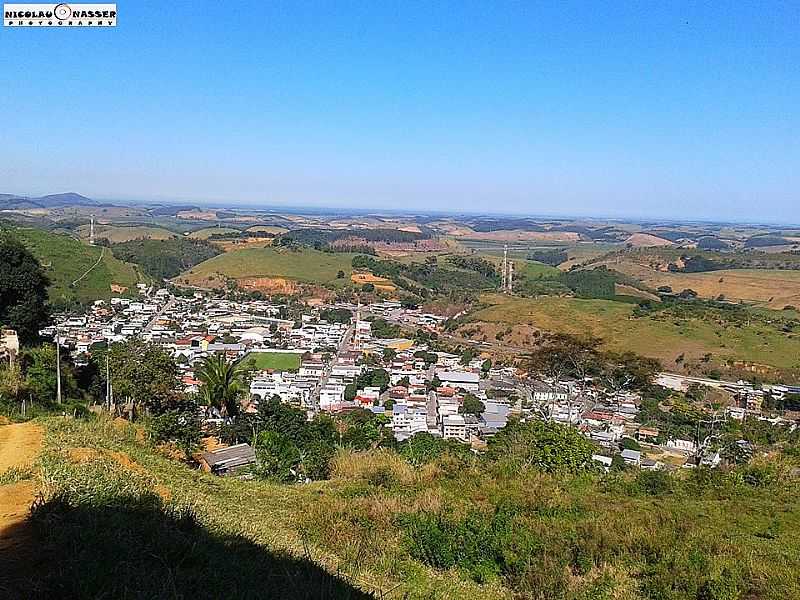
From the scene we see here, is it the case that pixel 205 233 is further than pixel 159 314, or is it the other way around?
pixel 205 233

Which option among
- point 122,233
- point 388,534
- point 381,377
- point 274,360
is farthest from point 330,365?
point 122,233

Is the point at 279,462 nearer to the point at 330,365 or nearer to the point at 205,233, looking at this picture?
the point at 330,365

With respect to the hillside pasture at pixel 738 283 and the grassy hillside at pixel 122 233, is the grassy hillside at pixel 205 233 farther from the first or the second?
the hillside pasture at pixel 738 283

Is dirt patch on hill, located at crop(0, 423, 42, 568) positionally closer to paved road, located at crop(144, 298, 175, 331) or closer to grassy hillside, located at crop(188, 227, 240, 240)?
paved road, located at crop(144, 298, 175, 331)

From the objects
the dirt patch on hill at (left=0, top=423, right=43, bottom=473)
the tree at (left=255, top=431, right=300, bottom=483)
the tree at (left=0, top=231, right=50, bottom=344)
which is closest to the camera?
the dirt patch on hill at (left=0, top=423, right=43, bottom=473)

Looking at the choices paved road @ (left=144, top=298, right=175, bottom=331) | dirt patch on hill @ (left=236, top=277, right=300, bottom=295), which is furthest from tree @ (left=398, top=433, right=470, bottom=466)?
dirt patch on hill @ (left=236, top=277, right=300, bottom=295)

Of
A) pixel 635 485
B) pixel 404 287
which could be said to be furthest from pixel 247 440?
pixel 404 287

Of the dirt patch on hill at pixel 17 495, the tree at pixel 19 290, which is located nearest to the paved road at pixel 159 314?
the tree at pixel 19 290
